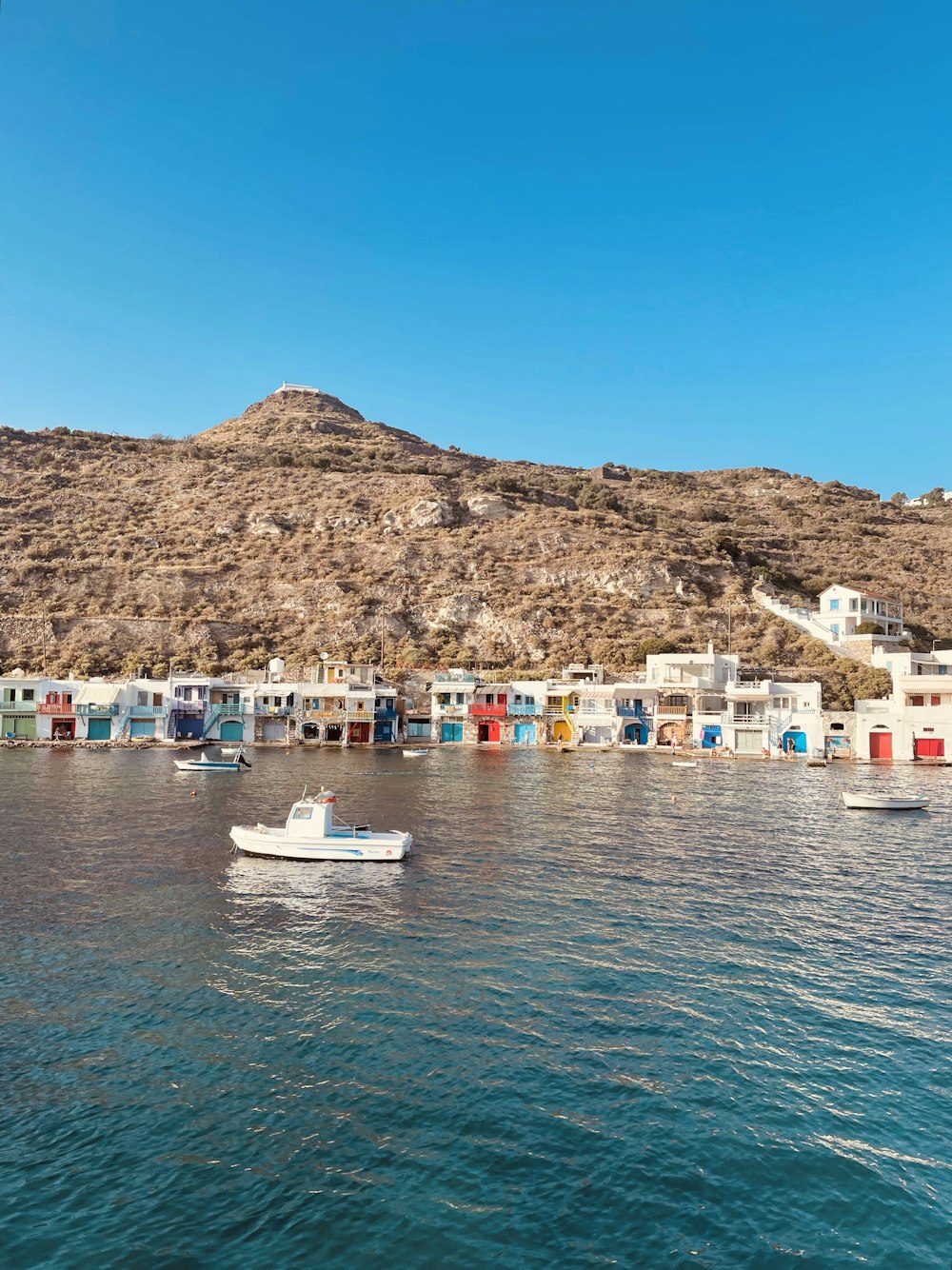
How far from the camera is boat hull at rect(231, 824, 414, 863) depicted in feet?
97.1

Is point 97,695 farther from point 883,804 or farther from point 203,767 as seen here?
point 883,804

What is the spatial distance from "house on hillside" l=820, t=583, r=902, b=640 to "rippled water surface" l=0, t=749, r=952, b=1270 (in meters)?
69.5

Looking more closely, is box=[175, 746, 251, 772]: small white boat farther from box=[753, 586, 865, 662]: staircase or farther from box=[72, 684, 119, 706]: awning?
box=[753, 586, 865, 662]: staircase

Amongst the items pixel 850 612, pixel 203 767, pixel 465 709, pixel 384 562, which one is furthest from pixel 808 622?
pixel 203 767

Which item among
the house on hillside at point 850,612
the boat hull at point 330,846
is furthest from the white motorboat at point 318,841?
the house on hillside at point 850,612

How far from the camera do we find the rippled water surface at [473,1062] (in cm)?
1059

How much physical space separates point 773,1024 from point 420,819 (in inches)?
939

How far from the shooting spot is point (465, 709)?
8562 centimetres

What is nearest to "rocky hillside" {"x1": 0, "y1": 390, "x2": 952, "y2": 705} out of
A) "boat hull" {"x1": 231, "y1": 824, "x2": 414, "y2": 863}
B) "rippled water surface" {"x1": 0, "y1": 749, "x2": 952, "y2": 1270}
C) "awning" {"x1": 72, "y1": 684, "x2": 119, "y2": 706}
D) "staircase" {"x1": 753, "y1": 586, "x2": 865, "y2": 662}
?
"staircase" {"x1": 753, "y1": 586, "x2": 865, "y2": 662}

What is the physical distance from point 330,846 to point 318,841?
1.64 ft

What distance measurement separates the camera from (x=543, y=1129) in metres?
12.7

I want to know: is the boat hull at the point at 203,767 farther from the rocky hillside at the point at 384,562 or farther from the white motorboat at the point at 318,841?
the rocky hillside at the point at 384,562

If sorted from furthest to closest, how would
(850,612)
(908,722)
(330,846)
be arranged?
(850,612) → (908,722) → (330,846)

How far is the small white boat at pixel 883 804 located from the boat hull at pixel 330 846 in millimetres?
26600
